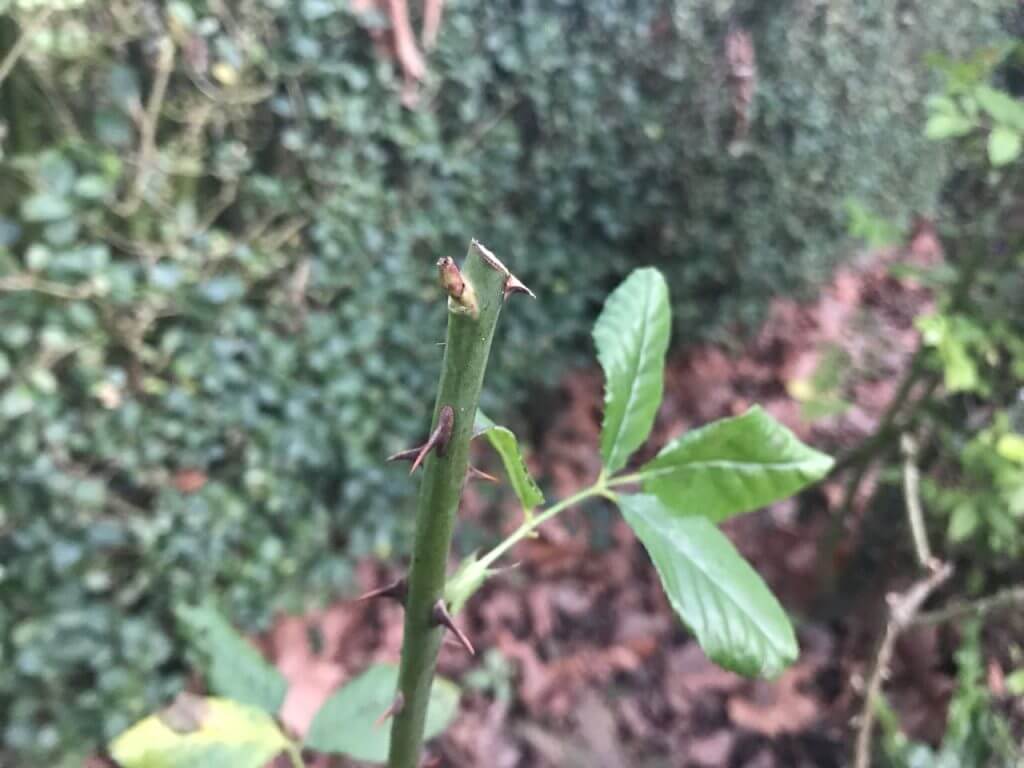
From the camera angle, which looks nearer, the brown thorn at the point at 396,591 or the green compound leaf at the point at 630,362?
the brown thorn at the point at 396,591

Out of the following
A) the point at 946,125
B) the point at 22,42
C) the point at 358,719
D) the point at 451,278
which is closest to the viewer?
the point at 451,278

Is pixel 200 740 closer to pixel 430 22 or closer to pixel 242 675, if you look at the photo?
pixel 242 675

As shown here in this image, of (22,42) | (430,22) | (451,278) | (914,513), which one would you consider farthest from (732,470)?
(430,22)

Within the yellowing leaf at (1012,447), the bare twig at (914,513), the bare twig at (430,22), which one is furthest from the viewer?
the bare twig at (430,22)

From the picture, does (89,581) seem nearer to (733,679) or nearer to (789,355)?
(733,679)

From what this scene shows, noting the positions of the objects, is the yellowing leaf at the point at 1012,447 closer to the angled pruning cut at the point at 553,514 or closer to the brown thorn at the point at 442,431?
the angled pruning cut at the point at 553,514

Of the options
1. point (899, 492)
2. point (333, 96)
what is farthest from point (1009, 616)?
point (333, 96)

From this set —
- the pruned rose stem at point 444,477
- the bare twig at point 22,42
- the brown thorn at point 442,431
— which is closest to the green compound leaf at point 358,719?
the pruned rose stem at point 444,477
